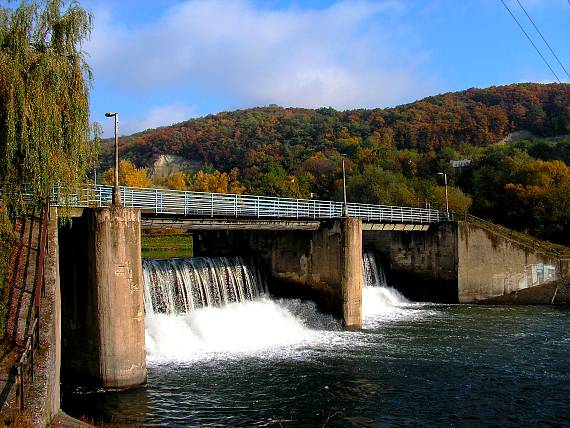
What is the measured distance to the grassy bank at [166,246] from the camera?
5131 cm

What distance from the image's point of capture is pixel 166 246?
5788 centimetres

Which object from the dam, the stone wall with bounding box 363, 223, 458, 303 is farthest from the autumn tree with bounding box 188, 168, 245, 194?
the dam

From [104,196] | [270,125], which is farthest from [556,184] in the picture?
[270,125]

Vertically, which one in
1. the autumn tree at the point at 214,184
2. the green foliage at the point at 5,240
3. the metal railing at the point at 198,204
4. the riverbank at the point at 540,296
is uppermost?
the autumn tree at the point at 214,184

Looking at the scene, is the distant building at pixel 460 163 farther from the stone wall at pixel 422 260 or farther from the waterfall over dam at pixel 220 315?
the waterfall over dam at pixel 220 315

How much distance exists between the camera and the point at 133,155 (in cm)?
13275

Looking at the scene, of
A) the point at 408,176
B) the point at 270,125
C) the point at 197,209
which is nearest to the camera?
the point at 197,209

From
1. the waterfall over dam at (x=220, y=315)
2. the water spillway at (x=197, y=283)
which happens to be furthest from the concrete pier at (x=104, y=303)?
the water spillway at (x=197, y=283)

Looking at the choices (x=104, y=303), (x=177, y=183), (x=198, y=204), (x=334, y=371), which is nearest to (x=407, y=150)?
(x=177, y=183)

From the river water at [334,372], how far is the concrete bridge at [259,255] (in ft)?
4.34

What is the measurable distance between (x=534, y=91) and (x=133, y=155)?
287 feet

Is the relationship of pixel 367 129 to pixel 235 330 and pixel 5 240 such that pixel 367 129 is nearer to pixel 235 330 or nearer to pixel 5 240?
pixel 235 330

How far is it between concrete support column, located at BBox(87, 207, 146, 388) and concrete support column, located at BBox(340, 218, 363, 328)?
13.0 metres

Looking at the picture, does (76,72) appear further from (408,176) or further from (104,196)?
(408,176)
